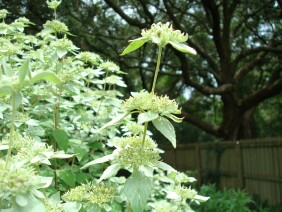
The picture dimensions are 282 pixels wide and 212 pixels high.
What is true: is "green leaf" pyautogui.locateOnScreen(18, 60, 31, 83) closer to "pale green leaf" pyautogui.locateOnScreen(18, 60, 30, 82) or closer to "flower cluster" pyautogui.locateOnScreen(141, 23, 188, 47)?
"pale green leaf" pyautogui.locateOnScreen(18, 60, 30, 82)

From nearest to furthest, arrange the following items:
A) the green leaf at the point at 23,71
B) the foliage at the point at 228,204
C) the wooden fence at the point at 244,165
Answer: the green leaf at the point at 23,71
the foliage at the point at 228,204
the wooden fence at the point at 244,165

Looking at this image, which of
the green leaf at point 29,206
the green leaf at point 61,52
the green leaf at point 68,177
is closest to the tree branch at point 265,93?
Result: the green leaf at point 61,52

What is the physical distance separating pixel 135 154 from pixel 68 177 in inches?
40.8

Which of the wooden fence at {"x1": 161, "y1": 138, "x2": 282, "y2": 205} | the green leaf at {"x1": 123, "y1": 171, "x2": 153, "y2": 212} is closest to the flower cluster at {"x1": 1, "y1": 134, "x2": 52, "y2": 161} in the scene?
the green leaf at {"x1": 123, "y1": 171, "x2": 153, "y2": 212}

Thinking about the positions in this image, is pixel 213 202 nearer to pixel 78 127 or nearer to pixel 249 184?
pixel 249 184

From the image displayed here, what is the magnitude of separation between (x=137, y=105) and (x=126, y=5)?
25.5 ft

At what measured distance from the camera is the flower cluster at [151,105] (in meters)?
1.39

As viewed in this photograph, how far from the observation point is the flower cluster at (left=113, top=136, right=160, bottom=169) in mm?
1396

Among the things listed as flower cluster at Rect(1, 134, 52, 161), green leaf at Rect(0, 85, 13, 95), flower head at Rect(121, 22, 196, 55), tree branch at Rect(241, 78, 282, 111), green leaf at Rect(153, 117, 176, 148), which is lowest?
flower cluster at Rect(1, 134, 52, 161)

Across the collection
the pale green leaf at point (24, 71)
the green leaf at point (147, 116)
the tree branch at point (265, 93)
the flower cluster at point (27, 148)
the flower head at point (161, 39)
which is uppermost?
the tree branch at point (265, 93)

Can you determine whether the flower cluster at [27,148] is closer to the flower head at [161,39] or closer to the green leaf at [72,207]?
the green leaf at [72,207]

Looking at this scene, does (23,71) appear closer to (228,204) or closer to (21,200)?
(21,200)

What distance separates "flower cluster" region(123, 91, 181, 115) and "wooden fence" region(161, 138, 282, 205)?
709cm

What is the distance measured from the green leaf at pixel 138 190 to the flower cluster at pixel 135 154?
0.04 metres
